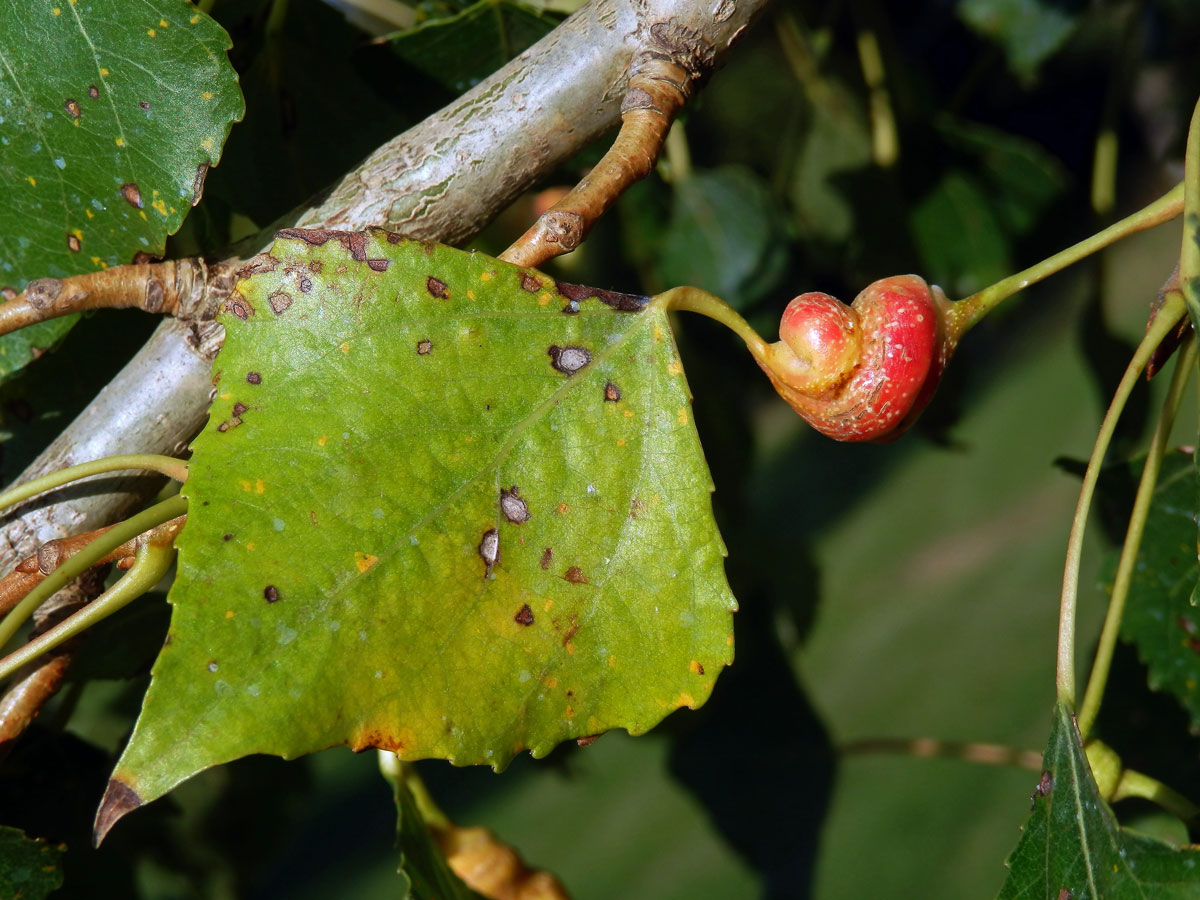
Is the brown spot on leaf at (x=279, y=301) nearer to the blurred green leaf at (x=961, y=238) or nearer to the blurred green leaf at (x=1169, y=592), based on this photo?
the blurred green leaf at (x=1169, y=592)

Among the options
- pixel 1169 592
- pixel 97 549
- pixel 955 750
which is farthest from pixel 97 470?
pixel 955 750

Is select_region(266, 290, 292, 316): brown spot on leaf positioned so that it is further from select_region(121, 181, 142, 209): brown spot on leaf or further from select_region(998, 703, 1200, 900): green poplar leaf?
select_region(998, 703, 1200, 900): green poplar leaf

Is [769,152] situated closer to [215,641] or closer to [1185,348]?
[1185,348]

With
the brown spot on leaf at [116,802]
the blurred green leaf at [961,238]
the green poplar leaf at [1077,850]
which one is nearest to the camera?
the brown spot on leaf at [116,802]

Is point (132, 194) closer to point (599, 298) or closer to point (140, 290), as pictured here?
point (140, 290)

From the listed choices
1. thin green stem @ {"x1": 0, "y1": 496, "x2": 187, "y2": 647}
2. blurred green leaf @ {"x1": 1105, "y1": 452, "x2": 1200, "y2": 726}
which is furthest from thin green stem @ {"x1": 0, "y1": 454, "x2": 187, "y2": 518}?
blurred green leaf @ {"x1": 1105, "y1": 452, "x2": 1200, "y2": 726}

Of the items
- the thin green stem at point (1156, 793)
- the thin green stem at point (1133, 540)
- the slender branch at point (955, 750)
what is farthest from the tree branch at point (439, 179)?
the slender branch at point (955, 750)
